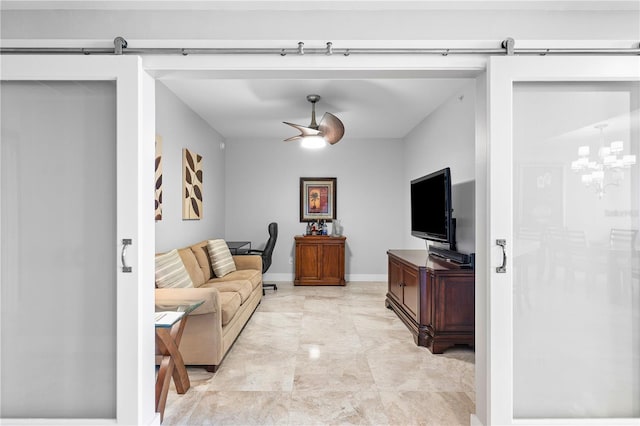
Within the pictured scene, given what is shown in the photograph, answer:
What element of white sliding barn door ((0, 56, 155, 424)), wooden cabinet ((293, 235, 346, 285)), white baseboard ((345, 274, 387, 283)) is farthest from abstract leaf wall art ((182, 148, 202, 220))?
white baseboard ((345, 274, 387, 283))

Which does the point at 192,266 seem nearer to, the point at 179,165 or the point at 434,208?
the point at 179,165

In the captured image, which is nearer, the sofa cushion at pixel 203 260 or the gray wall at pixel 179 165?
the gray wall at pixel 179 165

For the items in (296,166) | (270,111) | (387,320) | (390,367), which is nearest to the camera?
(390,367)

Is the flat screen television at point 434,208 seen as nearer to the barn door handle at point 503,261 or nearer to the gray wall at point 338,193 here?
the barn door handle at point 503,261

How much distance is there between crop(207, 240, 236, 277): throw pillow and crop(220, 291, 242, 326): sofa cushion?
1.00 metres

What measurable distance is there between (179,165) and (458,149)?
319 cm

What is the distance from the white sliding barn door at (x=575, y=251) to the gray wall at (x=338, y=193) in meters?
4.69

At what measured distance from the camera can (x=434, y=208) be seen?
154 inches

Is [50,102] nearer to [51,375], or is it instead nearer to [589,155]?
[51,375]

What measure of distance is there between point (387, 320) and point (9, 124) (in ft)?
12.2

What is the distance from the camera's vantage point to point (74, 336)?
73.3 inches

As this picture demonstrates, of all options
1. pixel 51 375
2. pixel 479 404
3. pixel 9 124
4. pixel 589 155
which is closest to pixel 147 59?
pixel 9 124

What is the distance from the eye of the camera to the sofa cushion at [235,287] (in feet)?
12.0

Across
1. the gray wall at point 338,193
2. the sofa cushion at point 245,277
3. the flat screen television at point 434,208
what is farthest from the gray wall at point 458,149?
the sofa cushion at point 245,277
